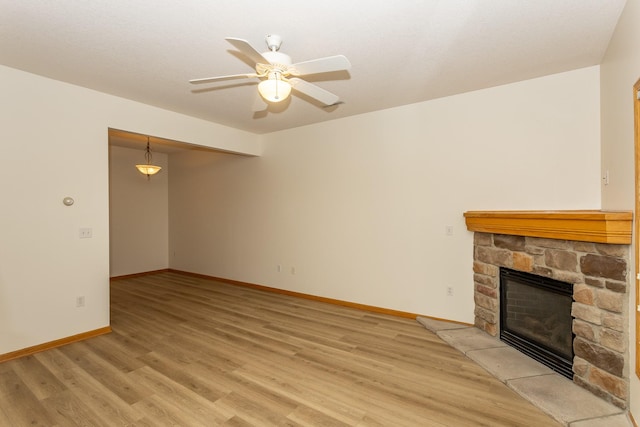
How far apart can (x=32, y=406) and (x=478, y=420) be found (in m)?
3.04

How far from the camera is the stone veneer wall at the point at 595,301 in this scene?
2014mm

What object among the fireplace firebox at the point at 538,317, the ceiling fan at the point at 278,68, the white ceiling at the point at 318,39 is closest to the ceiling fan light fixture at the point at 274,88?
the ceiling fan at the point at 278,68

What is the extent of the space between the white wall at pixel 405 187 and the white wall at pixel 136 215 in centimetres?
199

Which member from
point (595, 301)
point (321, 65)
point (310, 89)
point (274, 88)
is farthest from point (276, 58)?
point (595, 301)

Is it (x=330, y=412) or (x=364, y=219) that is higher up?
(x=364, y=219)

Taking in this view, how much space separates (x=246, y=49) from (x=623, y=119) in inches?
100

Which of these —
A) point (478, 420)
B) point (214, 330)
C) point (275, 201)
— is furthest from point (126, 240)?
point (478, 420)

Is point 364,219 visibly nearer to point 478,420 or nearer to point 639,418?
point 478,420

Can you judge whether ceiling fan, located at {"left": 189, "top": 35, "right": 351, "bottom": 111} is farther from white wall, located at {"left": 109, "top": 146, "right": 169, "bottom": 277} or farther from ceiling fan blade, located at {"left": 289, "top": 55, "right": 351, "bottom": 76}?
white wall, located at {"left": 109, "top": 146, "right": 169, "bottom": 277}

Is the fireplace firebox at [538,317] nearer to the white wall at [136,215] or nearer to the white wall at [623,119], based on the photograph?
the white wall at [623,119]

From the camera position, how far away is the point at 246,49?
176 centimetres

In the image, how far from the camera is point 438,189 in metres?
3.56

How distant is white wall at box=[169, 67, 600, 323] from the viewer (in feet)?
9.48

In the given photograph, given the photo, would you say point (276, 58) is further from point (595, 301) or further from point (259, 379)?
point (595, 301)
